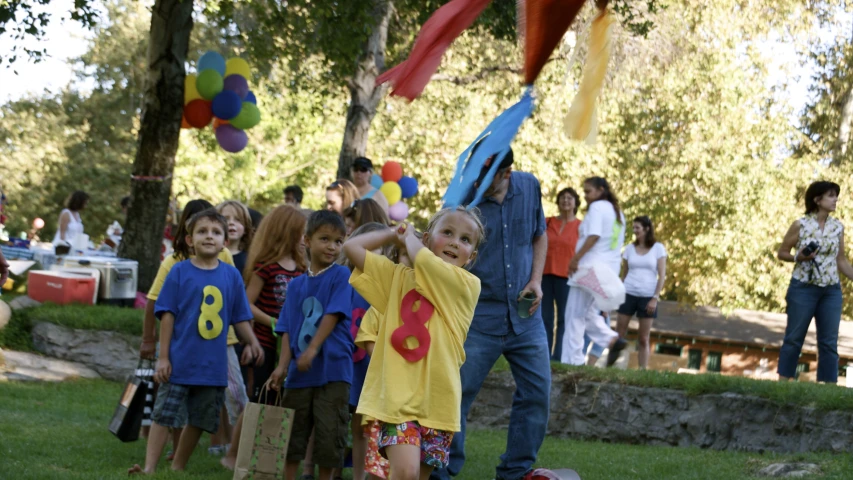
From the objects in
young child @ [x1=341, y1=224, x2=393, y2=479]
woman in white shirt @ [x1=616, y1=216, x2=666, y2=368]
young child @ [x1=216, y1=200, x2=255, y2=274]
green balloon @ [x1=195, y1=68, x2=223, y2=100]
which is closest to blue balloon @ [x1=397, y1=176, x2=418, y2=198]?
green balloon @ [x1=195, y1=68, x2=223, y2=100]

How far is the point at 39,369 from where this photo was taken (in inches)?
355

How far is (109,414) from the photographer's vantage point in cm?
754

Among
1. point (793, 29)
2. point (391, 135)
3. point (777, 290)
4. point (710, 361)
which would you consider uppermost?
point (793, 29)

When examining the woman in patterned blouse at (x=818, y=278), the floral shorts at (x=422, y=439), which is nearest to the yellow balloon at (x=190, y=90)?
the woman in patterned blouse at (x=818, y=278)

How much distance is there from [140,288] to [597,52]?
9.12 metres

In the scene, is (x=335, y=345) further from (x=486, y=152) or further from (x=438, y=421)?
(x=486, y=152)

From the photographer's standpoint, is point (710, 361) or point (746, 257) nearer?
point (746, 257)

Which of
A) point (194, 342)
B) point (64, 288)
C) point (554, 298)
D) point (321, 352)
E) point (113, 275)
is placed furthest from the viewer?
point (113, 275)

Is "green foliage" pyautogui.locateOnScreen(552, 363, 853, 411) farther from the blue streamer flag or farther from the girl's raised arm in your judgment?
the blue streamer flag

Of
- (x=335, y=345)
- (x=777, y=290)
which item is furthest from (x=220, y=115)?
(x=777, y=290)

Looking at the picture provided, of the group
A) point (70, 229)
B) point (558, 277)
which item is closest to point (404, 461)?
point (558, 277)

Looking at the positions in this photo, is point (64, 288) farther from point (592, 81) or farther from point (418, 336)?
point (592, 81)

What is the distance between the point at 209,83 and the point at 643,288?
17.1 feet

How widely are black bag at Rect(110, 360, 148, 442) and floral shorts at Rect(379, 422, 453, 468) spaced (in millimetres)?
2327
